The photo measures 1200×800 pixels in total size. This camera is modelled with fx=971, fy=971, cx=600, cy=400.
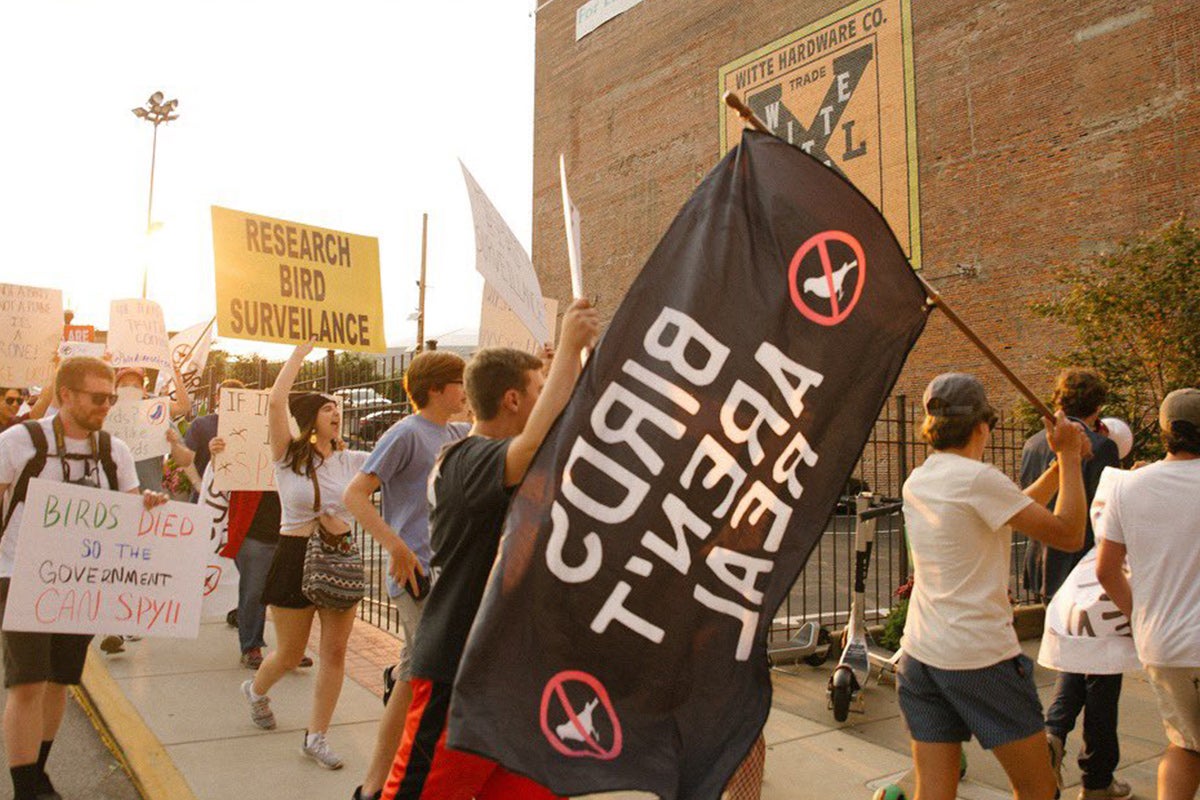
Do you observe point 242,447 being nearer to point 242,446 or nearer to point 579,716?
point 242,446

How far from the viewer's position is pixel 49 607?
4016 mm

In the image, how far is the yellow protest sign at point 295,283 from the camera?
5809 millimetres

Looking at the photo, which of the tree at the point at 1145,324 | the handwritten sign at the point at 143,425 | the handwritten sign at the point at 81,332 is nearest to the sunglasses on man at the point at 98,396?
the handwritten sign at the point at 143,425

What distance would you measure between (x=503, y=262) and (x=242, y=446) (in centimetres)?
313

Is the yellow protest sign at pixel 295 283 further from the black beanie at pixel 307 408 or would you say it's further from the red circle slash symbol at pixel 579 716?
the red circle slash symbol at pixel 579 716

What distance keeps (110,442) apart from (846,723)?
400cm

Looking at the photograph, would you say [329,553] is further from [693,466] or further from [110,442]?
[693,466]

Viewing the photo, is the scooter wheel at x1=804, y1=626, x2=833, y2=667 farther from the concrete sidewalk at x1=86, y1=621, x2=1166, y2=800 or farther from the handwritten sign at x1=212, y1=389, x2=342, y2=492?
the handwritten sign at x1=212, y1=389, x2=342, y2=492

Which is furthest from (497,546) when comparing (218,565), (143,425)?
(143,425)

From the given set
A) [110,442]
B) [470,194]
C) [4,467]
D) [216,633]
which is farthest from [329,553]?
[216,633]

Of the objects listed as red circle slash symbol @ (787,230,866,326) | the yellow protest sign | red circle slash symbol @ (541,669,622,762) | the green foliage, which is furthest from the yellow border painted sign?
red circle slash symbol @ (541,669,622,762)

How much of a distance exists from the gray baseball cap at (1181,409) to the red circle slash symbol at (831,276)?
165 cm

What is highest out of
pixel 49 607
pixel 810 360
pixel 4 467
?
pixel 810 360

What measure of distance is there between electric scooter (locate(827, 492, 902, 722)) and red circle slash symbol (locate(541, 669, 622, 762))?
341 cm
